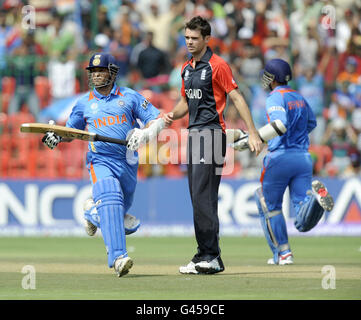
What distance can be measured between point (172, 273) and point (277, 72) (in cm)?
288

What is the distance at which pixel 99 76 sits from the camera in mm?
9523

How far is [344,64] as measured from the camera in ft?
63.7

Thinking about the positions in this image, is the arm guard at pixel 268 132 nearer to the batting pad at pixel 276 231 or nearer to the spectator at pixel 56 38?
the batting pad at pixel 276 231

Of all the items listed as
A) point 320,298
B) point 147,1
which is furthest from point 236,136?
point 147,1

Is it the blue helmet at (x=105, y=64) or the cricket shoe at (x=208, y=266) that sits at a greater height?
the blue helmet at (x=105, y=64)

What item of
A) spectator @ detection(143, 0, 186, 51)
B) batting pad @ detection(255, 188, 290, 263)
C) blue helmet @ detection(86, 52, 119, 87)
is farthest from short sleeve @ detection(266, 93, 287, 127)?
spectator @ detection(143, 0, 186, 51)

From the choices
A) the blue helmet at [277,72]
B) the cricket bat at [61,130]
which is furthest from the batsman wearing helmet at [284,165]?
the cricket bat at [61,130]

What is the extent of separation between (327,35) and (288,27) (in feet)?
3.20

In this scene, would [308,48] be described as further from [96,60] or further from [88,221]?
[88,221]

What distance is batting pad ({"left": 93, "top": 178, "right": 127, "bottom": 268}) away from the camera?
8961mm

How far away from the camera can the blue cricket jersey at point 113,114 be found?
952 centimetres

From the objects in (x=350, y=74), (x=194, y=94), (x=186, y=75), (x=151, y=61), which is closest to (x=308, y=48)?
(x=350, y=74)

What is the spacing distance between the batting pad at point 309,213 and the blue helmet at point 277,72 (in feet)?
4.83

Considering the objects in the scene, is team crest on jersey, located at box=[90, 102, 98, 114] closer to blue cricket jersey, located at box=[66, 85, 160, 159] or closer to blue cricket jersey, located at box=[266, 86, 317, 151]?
blue cricket jersey, located at box=[66, 85, 160, 159]
